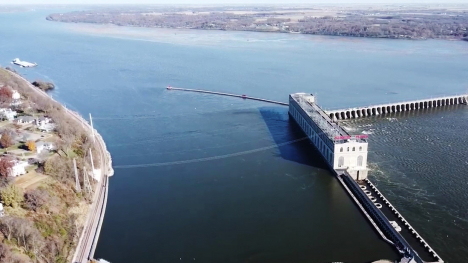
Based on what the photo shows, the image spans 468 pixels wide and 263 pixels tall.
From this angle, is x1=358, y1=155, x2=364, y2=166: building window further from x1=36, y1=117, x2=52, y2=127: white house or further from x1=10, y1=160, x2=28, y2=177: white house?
x1=36, y1=117, x2=52, y2=127: white house

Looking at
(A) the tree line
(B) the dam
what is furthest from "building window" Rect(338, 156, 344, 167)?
(A) the tree line

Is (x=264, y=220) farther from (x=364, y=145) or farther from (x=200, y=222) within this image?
(x=364, y=145)

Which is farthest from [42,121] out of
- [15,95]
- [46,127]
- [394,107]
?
[394,107]

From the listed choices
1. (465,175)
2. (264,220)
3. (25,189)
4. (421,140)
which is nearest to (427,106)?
(421,140)

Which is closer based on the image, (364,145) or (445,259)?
(445,259)

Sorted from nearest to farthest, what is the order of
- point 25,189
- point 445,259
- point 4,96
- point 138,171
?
point 445,259, point 25,189, point 138,171, point 4,96
